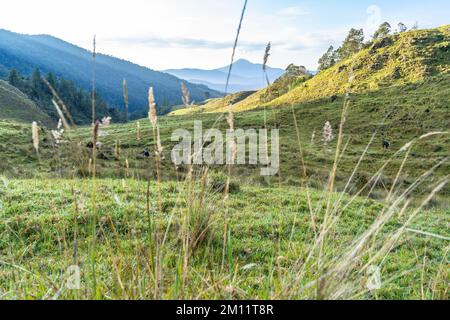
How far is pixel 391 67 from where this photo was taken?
72500 mm

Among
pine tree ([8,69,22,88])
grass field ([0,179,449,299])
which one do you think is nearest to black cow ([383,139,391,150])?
grass field ([0,179,449,299])

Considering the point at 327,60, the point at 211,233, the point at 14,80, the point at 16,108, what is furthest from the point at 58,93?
the point at 211,233

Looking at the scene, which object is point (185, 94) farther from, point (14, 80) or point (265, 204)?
point (14, 80)

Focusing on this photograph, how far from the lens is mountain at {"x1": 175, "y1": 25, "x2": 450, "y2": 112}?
66812 mm

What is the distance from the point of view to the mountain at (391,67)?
66.8 metres

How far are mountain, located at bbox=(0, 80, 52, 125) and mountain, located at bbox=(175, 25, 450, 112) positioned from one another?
161ft

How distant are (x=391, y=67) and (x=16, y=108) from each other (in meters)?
79.3

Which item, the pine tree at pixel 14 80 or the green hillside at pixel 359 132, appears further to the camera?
the pine tree at pixel 14 80

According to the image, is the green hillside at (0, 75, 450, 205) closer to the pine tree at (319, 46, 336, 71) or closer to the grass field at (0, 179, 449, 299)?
the grass field at (0, 179, 449, 299)

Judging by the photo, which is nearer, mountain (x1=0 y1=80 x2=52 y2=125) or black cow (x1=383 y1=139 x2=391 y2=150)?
black cow (x1=383 y1=139 x2=391 y2=150)

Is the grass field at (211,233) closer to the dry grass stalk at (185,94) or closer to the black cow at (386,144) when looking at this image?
the dry grass stalk at (185,94)

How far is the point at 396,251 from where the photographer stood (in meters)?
5.70

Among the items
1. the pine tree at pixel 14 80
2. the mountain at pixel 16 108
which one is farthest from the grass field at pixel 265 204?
the pine tree at pixel 14 80

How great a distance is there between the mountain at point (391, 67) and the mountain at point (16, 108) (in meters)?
49.0
